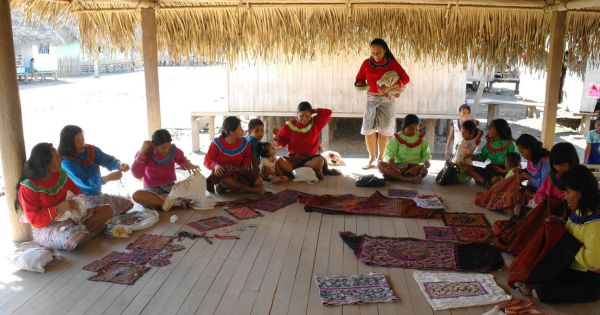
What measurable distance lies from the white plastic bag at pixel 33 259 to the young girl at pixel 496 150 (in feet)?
15.0

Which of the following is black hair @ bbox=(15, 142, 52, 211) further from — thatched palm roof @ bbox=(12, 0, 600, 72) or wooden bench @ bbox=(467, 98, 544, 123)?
wooden bench @ bbox=(467, 98, 544, 123)

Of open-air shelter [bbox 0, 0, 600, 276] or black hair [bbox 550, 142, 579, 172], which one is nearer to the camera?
black hair [bbox 550, 142, 579, 172]

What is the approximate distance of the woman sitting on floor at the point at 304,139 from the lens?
6.53 meters

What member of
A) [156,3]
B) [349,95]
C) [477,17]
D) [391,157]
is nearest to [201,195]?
[391,157]

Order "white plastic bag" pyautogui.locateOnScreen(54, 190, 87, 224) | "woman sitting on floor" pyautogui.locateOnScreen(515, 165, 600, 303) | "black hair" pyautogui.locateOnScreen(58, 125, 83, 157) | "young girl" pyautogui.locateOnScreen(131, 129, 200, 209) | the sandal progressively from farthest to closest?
the sandal
"young girl" pyautogui.locateOnScreen(131, 129, 200, 209)
"black hair" pyautogui.locateOnScreen(58, 125, 83, 157)
"white plastic bag" pyautogui.locateOnScreen(54, 190, 87, 224)
"woman sitting on floor" pyautogui.locateOnScreen(515, 165, 600, 303)

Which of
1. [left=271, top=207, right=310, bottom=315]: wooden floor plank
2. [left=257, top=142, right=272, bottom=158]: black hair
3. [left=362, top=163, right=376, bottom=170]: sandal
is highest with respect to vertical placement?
[left=257, top=142, right=272, bottom=158]: black hair

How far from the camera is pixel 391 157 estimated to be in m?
6.43

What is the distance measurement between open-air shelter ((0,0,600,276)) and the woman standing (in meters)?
0.48

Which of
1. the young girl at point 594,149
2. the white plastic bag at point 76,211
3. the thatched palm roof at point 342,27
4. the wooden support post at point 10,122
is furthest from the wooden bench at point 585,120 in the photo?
the wooden support post at point 10,122

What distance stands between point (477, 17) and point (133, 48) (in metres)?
4.67

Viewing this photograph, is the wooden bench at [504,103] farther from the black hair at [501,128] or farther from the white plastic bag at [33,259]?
the white plastic bag at [33,259]

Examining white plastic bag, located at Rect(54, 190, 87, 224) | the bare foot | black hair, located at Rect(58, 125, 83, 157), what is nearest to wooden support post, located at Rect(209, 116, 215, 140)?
the bare foot

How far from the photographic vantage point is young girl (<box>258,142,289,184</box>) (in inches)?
248

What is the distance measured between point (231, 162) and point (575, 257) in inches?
142
